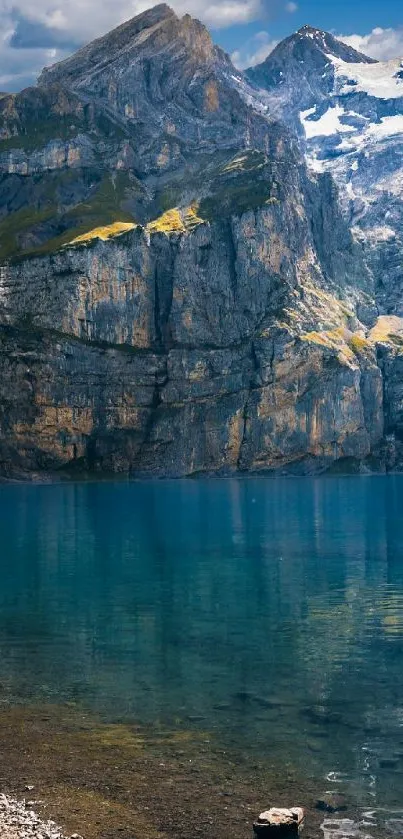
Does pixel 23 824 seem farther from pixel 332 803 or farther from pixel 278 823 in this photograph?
pixel 332 803

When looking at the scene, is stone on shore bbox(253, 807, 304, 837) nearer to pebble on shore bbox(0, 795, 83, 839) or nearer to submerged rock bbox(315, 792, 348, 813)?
submerged rock bbox(315, 792, 348, 813)

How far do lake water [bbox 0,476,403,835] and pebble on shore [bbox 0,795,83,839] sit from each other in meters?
11.3

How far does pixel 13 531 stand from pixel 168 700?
9745cm

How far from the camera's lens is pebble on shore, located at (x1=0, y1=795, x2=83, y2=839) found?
3603 centimetres

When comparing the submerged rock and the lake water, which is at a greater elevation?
the lake water

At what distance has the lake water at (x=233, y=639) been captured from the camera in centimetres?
4794

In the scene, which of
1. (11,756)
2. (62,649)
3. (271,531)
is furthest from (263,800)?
(271,531)

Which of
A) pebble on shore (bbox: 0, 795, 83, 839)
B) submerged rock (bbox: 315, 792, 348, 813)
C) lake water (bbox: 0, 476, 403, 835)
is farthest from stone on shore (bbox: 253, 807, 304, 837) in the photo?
pebble on shore (bbox: 0, 795, 83, 839)

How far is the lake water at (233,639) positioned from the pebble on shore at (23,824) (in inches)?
445

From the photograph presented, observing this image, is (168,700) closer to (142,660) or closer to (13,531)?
(142,660)

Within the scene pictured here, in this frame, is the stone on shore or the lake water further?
the lake water

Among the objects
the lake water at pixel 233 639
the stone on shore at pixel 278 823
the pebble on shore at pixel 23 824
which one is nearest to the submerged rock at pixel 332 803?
the lake water at pixel 233 639

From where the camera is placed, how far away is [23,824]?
36.9 meters

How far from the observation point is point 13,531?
484ft
